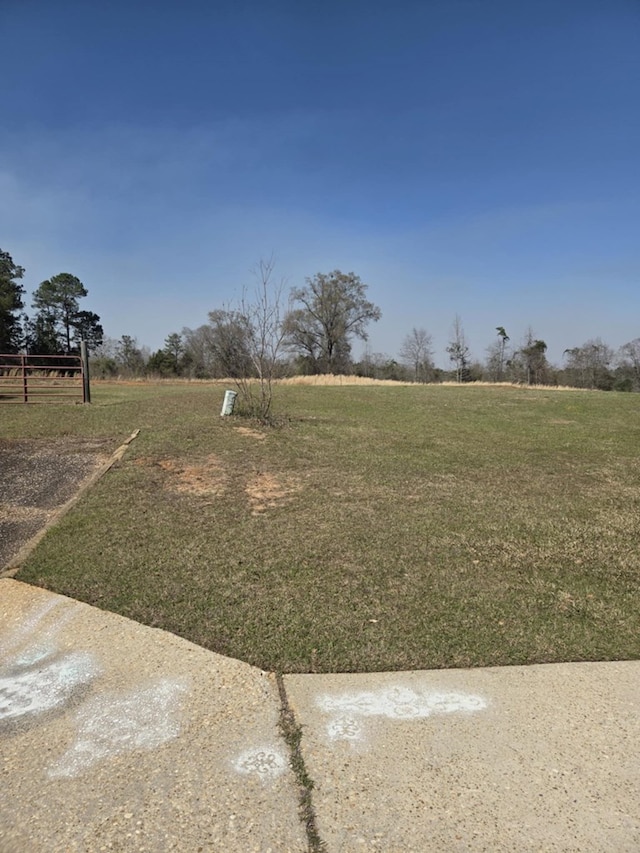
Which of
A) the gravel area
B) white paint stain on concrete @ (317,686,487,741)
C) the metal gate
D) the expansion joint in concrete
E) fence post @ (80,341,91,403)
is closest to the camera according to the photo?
the expansion joint in concrete

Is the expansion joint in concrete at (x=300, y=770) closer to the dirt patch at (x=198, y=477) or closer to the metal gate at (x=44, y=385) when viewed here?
the dirt patch at (x=198, y=477)

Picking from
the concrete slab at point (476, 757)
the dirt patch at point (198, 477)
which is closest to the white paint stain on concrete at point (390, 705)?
the concrete slab at point (476, 757)

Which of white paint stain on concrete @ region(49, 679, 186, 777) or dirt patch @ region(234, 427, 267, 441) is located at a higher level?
dirt patch @ region(234, 427, 267, 441)

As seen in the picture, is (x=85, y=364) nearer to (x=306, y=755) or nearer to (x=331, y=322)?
(x=306, y=755)

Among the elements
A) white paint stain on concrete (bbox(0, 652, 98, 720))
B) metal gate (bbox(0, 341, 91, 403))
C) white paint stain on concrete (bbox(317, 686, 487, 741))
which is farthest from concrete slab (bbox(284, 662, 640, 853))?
metal gate (bbox(0, 341, 91, 403))

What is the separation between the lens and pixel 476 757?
1954 millimetres

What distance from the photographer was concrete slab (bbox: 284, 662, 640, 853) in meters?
1.64

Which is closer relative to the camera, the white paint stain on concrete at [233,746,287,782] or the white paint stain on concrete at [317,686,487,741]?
the white paint stain on concrete at [233,746,287,782]

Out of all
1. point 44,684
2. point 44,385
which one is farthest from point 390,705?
point 44,385

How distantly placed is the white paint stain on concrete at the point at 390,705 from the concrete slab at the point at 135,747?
26 centimetres

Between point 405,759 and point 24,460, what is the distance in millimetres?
6645

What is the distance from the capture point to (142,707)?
2.25 metres

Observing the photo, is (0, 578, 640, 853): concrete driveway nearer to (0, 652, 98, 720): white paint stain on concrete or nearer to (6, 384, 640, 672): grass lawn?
(0, 652, 98, 720): white paint stain on concrete

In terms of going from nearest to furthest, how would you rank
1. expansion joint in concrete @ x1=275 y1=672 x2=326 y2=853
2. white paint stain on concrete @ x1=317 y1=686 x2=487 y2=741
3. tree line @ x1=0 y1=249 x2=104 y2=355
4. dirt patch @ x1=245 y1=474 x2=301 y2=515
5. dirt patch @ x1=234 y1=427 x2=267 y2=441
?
expansion joint in concrete @ x1=275 y1=672 x2=326 y2=853
white paint stain on concrete @ x1=317 y1=686 x2=487 y2=741
dirt patch @ x1=245 y1=474 x2=301 y2=515
dirt patch @ x1=234 y1=427 x2=267 y2=441
tree line @ x1=0 y1=249 x2=104 y2=355
